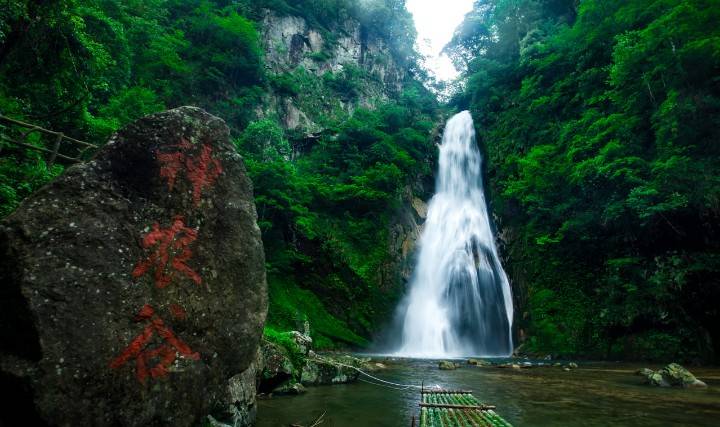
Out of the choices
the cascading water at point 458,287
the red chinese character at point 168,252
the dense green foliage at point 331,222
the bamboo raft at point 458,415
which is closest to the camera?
the red chinese character at point 168,252

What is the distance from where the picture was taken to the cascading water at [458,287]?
1805cm

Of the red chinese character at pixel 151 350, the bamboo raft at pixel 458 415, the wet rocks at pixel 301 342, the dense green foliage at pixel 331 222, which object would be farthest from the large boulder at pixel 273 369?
the dense green foliage at pixel 331 222

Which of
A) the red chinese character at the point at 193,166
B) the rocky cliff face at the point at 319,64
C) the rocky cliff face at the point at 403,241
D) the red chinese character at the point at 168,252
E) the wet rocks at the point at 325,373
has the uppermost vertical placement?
the rocky cliff face at the point at 319,64

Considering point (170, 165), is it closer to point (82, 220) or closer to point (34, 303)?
point (82, 220)

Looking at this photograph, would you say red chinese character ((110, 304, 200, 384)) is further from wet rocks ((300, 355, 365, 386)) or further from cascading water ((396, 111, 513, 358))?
cascading water ((396, 111, 513, 358))

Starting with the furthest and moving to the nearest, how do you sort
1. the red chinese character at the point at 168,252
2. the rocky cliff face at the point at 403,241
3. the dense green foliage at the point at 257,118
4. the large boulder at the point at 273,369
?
the rocky cliff face at the point at 403,241 < the dense green foliage at the point at 257,118 < the large boulder at the point at 273,369 < the red chinese character at the point at 168,252

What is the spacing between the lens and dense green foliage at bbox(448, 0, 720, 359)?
39.1 ft

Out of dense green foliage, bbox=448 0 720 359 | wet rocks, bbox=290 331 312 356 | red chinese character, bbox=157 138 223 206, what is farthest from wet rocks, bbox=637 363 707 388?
red chinese character, bbox=157 138 223 206

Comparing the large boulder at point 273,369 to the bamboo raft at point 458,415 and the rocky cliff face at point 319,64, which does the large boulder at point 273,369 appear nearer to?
the bamboo raft at point 458,415

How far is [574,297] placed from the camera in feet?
49.5

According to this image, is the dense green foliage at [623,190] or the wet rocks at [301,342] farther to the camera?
the dense green foliage at [623,190]

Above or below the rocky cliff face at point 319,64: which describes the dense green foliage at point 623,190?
below

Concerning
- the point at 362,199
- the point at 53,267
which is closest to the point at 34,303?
the point at 53,267

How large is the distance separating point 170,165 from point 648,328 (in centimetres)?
1532
